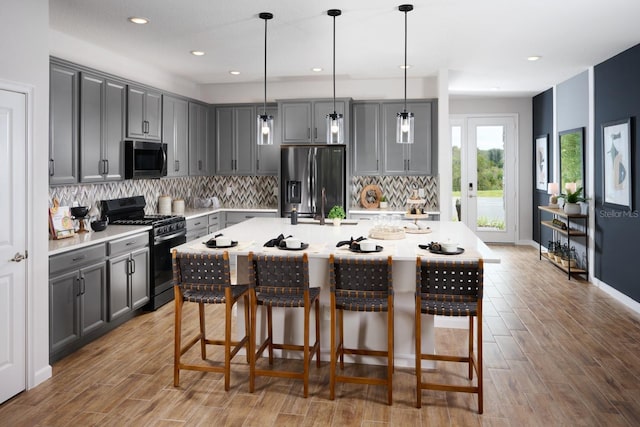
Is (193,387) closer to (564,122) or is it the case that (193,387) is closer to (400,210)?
(400,210)

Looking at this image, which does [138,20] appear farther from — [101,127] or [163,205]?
[163,205]

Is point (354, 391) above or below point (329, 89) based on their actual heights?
below

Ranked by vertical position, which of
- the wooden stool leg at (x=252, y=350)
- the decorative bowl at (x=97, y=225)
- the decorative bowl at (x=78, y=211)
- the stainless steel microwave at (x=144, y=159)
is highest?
the stainless steel microwave at (x=144, y=159)

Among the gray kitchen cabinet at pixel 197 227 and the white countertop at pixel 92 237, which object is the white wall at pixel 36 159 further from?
the gray kitchen cabinet at pixel 197 227

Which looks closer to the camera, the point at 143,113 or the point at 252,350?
the point at 252,350

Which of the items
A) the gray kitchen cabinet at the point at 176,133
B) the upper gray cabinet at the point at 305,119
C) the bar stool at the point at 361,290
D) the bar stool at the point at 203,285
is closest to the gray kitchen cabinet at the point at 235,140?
the upper gray cabinet at the point at 305,119

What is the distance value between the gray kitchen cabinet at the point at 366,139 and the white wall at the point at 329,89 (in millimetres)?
238

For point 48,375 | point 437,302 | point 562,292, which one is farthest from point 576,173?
point 48,375

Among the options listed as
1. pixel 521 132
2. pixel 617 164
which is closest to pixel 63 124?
pixel 617 164

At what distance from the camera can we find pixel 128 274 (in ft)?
15.6

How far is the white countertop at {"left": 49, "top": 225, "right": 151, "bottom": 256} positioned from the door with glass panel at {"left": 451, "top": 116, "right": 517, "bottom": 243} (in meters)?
6.43

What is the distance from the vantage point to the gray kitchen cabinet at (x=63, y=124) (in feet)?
13.7

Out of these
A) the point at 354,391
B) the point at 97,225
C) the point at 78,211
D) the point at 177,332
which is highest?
the point at 78,211

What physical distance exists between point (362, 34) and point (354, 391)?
10.8 ft
